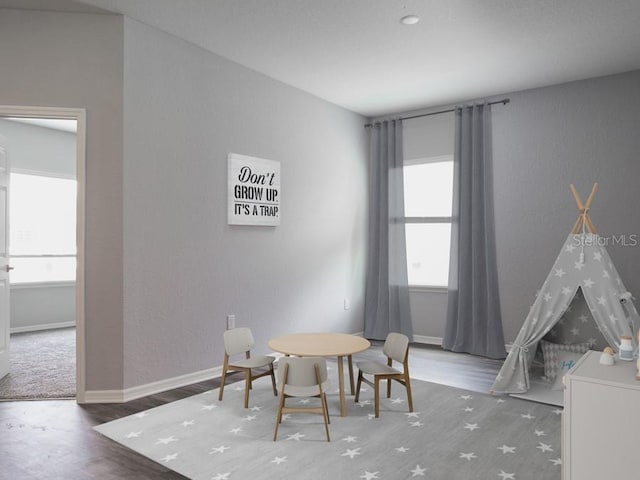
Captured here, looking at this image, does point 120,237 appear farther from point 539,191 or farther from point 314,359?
point 539,191

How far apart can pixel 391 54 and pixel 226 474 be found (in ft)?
11.0

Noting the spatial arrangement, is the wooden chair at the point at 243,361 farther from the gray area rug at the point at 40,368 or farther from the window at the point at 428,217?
the window at the point at 428,217

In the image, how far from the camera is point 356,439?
9.16 feet

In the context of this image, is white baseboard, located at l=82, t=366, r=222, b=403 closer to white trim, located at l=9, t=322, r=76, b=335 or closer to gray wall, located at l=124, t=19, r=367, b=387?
gray wall, located at l=124, t=19, r=367, b=387

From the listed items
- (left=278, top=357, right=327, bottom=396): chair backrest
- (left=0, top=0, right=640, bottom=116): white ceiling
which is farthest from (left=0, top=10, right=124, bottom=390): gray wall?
(left=278, top=357, right=327, bottom=396): chair backrest

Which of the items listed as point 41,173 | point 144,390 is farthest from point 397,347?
point 41,173

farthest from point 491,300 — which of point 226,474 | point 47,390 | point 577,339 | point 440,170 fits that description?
point 47,390

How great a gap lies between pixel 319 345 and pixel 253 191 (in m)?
1.71

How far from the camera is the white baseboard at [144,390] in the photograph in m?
3.36

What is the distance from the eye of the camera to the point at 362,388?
12.3 feet

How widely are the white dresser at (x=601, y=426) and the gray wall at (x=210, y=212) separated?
2.83m

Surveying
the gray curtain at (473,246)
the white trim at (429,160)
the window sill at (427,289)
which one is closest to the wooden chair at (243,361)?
the gray curtain at (473,246)

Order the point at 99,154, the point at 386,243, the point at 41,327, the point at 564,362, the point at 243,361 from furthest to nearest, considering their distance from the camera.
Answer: the point at 41,327
the point at 386,243
the point at 564,362
the point at 243,361
the point at 99,154

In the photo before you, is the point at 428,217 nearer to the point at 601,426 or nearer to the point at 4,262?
the point at 601,426
